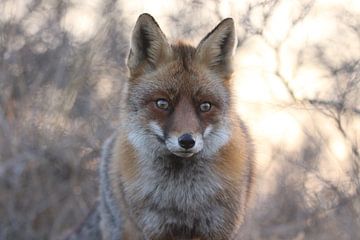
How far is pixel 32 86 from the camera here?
28.5 feet

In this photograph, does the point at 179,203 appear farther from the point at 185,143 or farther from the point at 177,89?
the point at 177,89

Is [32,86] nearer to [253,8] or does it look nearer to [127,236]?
[253,8]

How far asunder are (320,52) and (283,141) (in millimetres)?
1241

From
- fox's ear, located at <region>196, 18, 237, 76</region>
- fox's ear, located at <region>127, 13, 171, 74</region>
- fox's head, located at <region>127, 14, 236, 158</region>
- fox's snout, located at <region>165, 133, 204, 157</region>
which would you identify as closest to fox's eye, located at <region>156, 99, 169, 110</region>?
fox's head, located at <region>127, 14, 236, 158</region>

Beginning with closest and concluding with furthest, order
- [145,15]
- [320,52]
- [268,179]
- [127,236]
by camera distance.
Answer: [145,15], [127,236], [320,52], [268,179]

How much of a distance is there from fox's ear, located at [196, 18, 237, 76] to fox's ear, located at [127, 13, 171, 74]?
26cm

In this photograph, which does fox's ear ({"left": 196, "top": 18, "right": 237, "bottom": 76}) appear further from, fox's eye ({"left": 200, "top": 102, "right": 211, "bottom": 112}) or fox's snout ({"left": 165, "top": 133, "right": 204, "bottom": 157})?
fox's snout ({"left": 165, "top": 133, "right": 204, "bottom": 157})

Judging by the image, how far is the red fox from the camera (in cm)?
459

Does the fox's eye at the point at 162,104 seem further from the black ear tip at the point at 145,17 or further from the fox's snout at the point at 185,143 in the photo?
the black ear tip at the point at 145,17

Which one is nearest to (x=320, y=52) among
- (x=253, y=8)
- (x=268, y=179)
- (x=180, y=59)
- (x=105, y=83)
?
(x=253, y=8)

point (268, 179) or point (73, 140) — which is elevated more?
point (73, 140)

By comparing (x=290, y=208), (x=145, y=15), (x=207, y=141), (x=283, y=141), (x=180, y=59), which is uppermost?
(x=145, y=15)

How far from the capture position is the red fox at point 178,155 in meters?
4.59

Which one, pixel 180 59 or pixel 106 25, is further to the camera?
pixel 106 25
